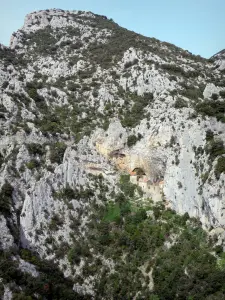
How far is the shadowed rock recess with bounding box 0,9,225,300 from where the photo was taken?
3575 centimetres

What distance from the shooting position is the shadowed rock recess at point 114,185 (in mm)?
35750

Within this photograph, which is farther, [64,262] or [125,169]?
[125,169]

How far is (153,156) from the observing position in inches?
1941

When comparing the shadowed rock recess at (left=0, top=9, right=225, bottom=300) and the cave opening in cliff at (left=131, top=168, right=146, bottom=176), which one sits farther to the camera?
the cave opening in cliff at (left=131, top=168, right=146, bottom=176)

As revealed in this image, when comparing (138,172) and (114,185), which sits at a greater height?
(138,172)

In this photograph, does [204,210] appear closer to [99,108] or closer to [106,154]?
[106,154]

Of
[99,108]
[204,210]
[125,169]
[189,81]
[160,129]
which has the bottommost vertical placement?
[204,210]

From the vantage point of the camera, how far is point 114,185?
49.1 metres

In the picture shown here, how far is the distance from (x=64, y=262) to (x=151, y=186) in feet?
55.5

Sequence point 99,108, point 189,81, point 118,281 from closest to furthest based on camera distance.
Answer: point 118,281 < point 99,108 < point 189,81

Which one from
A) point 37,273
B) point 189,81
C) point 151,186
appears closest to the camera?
point 37,273

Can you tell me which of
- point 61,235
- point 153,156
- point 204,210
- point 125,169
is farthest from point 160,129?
point 61,235

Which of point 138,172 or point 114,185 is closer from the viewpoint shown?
point 114,185

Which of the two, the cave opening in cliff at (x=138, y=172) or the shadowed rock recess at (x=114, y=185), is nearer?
the shadowed rock recess at (x=114, y=185)
